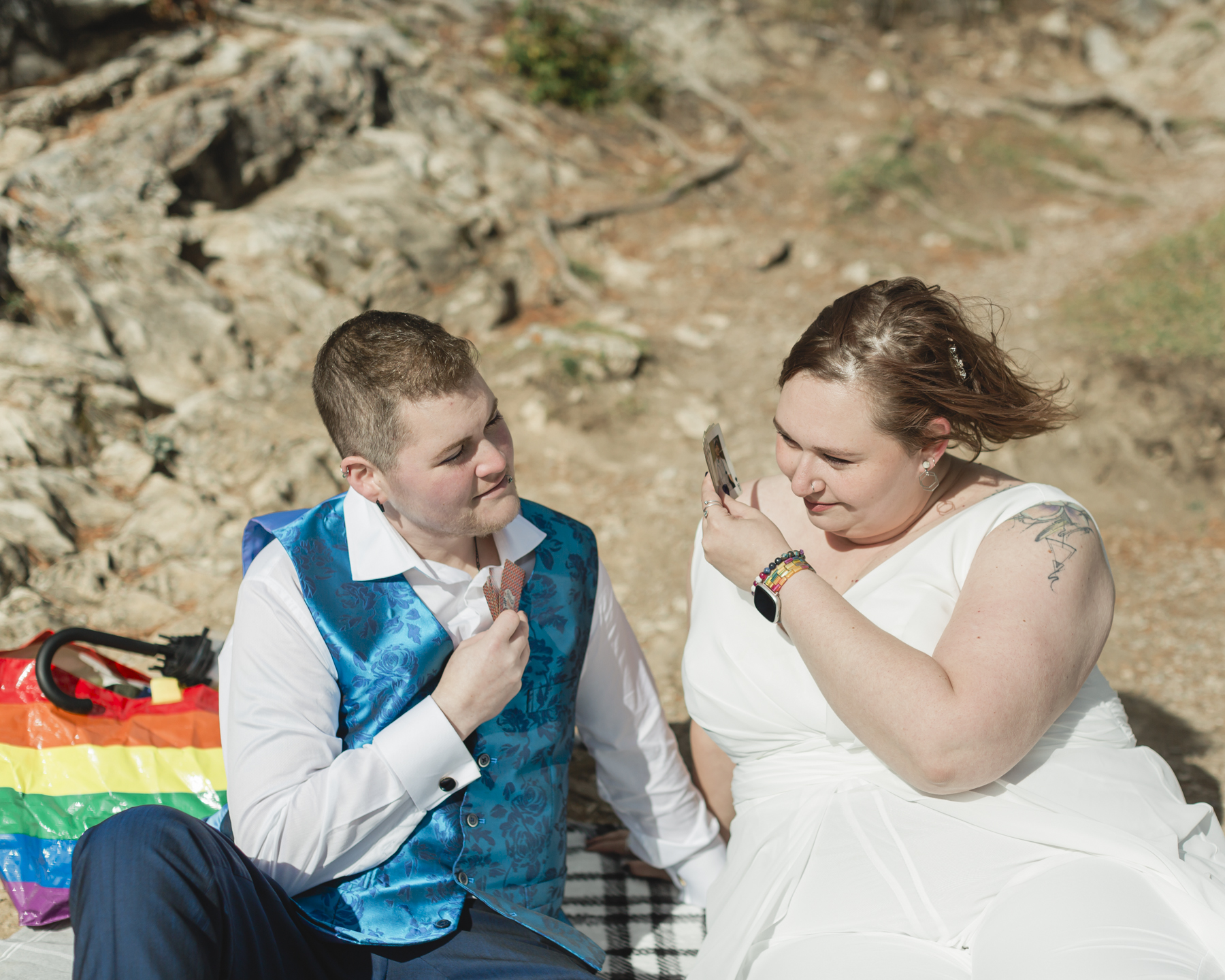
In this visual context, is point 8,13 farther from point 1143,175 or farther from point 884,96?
point 1143,175

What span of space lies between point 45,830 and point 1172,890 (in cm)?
269

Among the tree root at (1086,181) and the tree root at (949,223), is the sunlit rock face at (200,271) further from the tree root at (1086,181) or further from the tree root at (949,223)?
the tree root at (1086,181)

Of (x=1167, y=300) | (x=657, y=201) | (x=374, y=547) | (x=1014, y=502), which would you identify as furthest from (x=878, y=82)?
(x=374, y=547)

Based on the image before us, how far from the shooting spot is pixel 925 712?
1850mm

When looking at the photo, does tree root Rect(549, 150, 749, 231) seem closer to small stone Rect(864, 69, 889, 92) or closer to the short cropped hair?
small stone Rect(864, 69, 889, 92)

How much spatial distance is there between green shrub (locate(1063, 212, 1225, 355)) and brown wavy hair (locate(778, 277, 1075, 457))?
4789 mm

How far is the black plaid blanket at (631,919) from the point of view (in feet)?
8.77

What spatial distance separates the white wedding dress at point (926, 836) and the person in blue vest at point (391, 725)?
46 centimetres

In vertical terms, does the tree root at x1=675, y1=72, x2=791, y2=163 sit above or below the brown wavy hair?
below

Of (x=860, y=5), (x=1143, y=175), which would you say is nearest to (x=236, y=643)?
(x=1143, y=175)

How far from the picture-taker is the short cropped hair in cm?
207

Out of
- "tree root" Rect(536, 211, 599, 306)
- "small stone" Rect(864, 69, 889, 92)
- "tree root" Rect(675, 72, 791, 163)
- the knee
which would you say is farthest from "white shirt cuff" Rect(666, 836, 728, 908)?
"small stone" Rect(864, 69, 889, 92)

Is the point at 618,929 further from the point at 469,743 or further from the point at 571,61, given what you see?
the point at 571,61

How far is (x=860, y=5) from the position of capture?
1227 centimetres
